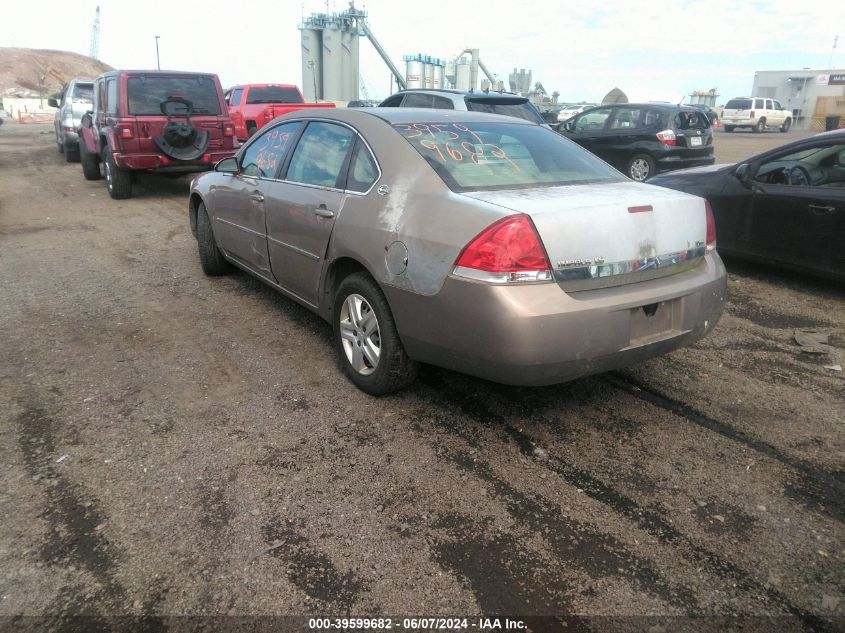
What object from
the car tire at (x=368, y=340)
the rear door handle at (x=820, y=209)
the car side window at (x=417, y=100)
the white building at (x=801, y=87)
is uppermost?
the white building at (x=801, y=87)

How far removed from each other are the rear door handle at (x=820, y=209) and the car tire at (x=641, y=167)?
6.78 m

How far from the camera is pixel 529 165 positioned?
370cm

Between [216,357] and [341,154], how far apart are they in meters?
1.57

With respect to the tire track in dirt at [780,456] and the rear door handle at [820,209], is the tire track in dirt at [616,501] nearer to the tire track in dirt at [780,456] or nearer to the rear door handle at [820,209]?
the tire track in dirt at [780,456]

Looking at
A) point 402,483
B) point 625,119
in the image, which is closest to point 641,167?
point 625,119

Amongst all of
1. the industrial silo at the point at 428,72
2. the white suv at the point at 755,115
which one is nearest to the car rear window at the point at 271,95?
the white suv at the point at 755,115

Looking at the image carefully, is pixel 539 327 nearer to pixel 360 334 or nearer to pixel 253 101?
pixel 360 334

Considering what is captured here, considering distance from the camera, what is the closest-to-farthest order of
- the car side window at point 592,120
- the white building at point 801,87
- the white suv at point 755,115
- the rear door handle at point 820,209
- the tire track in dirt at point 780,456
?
1. the tire track in dirt at point 780,456
2. the rear door handle at point 820,209
3. the car side window at point 592,120
4. the white suv at point 755,115
5. the white building at point 801,87

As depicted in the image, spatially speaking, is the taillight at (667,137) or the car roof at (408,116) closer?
the car roof at (408,116)

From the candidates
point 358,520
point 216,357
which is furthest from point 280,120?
point 358,520

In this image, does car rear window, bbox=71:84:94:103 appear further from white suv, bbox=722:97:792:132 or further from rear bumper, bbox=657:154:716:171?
white suv, bbox=722:97:792:132

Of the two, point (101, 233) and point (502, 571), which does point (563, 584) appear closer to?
point (502, 571)

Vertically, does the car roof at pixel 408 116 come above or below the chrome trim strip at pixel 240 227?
above

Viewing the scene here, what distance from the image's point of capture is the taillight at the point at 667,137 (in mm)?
11828
